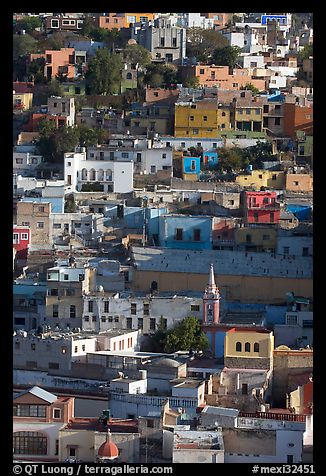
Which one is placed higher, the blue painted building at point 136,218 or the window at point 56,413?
the blue painted building at point 136,218

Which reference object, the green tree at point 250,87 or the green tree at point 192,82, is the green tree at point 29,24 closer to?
the green tree at point 192,82

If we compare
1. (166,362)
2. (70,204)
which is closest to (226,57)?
(70,204)

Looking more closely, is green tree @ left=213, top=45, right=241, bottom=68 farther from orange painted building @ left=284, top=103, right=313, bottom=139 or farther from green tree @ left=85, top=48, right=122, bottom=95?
orange painted building @ left=284, top=103, right=313, bottom=139

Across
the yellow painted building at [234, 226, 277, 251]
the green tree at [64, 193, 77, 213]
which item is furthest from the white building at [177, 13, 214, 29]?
the yellow painted building at [234, 226, 277, 251]

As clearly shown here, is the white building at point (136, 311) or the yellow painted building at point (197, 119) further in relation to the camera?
the yellow painted building at point (197, 119)

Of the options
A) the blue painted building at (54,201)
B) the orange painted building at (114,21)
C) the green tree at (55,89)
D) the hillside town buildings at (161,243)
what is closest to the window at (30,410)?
the hillside town buildings at (161,243)
